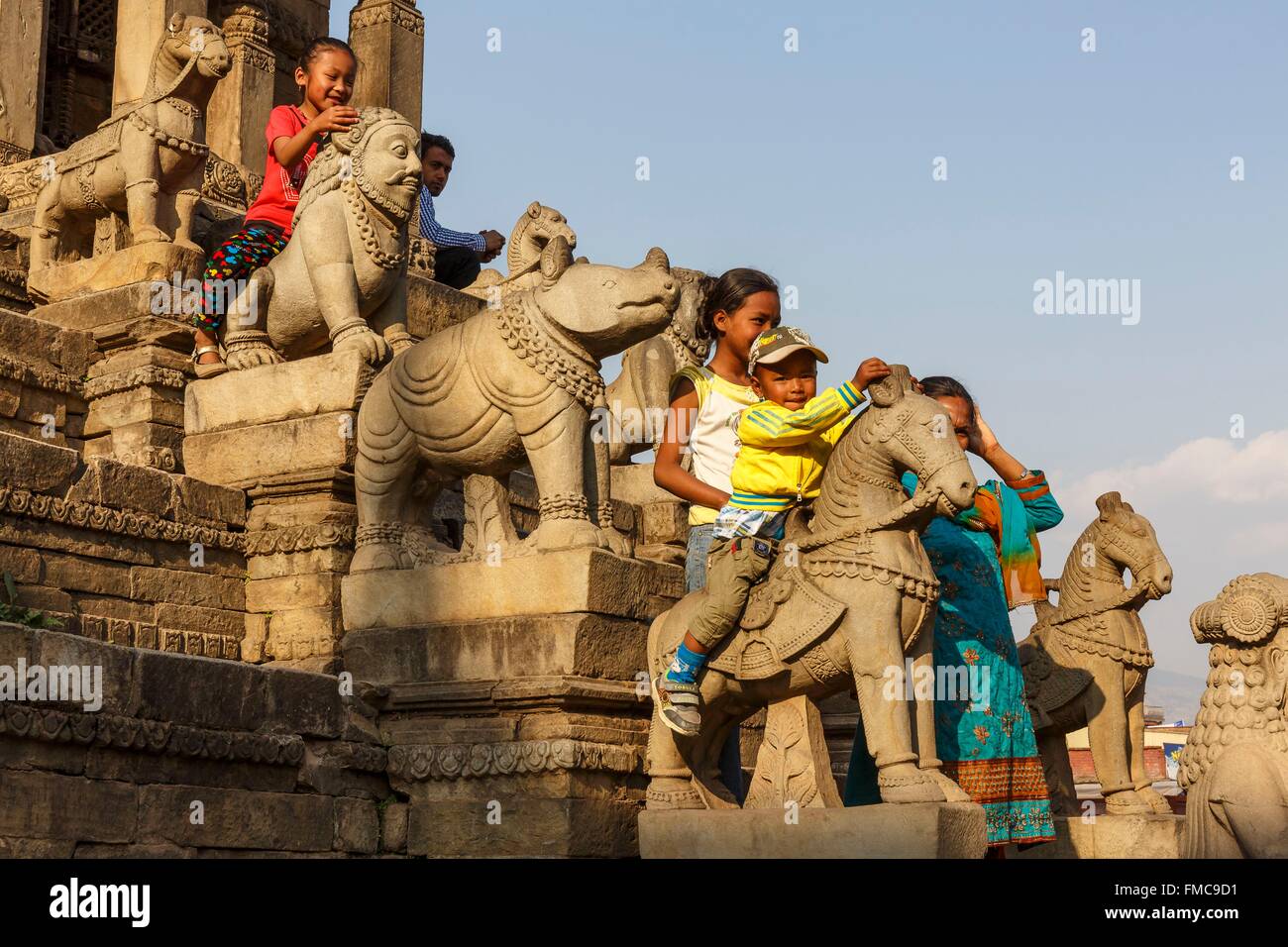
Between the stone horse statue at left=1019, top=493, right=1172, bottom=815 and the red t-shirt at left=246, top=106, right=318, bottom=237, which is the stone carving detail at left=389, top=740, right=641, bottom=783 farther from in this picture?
the red t-shirt at left=246, top=106, right=318, bottom=237

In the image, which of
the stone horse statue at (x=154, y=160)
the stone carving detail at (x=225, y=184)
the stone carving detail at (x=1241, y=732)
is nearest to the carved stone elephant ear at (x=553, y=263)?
the stone carving detail at (x=1241, y=732)

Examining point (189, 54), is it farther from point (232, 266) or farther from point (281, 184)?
point (232, 266)

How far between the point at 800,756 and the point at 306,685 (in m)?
1.98

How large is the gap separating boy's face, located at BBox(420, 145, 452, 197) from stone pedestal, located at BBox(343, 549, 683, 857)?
5.90 metres

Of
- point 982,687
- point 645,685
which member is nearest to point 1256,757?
point 982,687

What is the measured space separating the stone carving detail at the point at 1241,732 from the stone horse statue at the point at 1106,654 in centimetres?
105

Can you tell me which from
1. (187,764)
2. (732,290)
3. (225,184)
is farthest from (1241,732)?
(225,184)

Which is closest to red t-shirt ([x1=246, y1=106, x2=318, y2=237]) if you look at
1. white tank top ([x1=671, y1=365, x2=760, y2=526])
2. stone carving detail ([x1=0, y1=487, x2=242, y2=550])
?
stone carving detail ([x1=0, y1=487, x2=242, y2=550])

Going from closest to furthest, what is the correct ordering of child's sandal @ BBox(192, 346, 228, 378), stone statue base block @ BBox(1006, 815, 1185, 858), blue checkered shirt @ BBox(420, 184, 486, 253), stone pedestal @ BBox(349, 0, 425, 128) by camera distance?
stone statue base block @ BBox(1006, 815, 1185, 858), child's sandal @ BBox(192, 346, 228, 378), blue checkered shirt @ BBox(420, 184, 486, 253), stone pedestal @ BBox(349, 0, 425, 128)

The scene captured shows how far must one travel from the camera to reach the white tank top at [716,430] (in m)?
7.20

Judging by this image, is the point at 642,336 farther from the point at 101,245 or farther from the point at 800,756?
the point at 101,245

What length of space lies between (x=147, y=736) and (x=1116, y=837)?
4546 mm

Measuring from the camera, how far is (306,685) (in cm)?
696

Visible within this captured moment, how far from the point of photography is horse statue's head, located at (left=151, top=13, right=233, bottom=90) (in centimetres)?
1178
